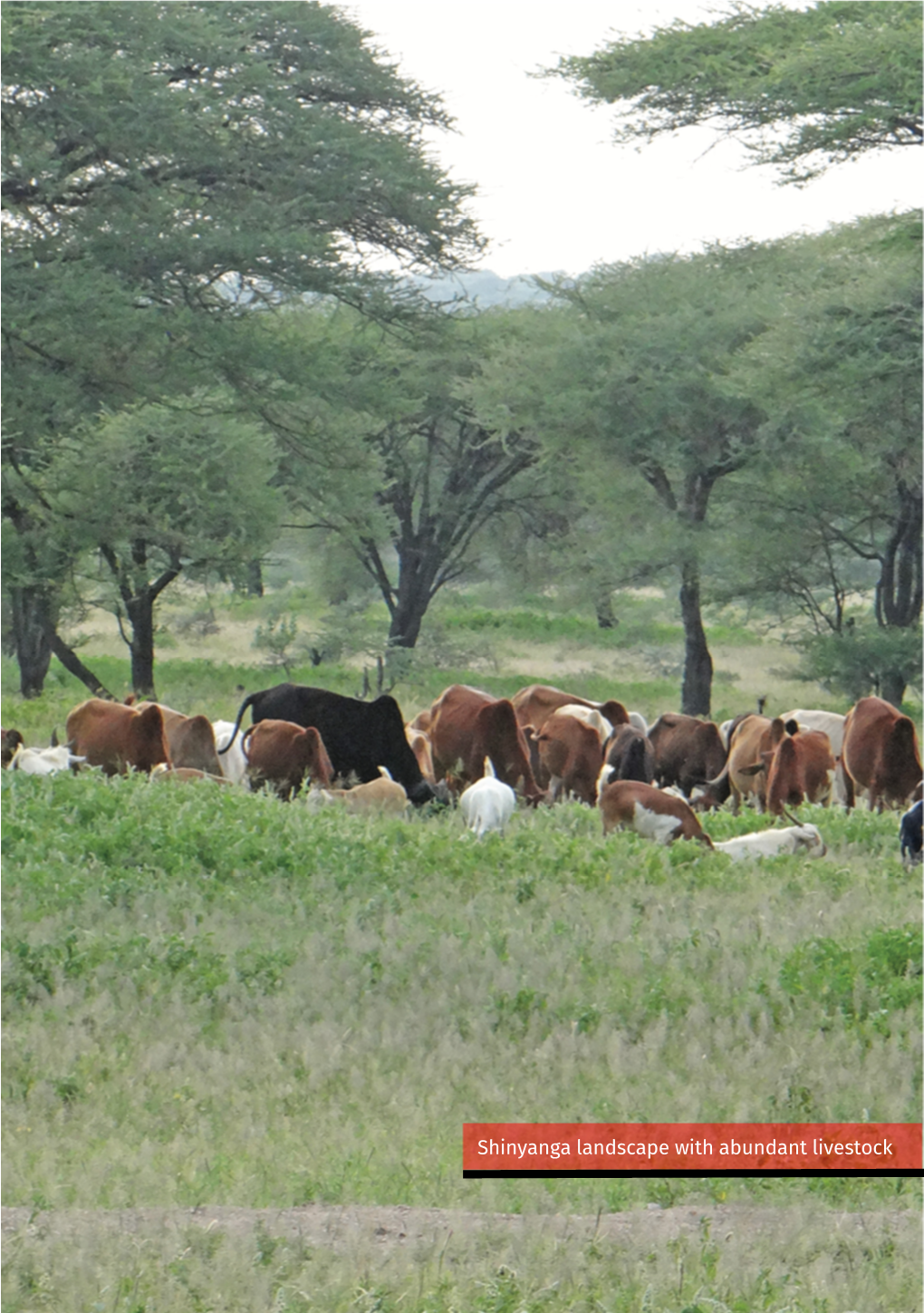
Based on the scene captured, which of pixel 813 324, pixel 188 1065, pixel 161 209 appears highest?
pixel 161 209

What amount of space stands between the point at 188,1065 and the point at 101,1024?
0.78m

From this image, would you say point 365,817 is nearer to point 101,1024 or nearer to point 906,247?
point 101,1024

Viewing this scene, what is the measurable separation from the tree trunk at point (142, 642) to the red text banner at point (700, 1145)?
69.0 ft

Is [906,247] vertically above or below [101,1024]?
above

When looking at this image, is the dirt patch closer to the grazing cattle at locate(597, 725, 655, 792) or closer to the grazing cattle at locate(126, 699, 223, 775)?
the grazing cattle at locate(597, 725, 655, 792)

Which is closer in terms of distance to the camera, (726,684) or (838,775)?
(838,775)

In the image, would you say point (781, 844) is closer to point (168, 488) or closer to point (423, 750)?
point (423, 750)

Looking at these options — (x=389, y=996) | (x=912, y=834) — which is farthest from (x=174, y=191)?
(x=389, y=996)

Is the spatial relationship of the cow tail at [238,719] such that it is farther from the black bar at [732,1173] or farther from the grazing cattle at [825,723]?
the black bar at [732,1173]

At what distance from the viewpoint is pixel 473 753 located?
14.2 m

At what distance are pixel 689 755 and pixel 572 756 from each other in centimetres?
146

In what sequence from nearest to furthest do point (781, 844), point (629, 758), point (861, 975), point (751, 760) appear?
point (861, 975) → point (781, 844) → point (629, 758) → point (751, 760)

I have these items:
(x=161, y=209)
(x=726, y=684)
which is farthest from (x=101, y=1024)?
(x=726, y=684)

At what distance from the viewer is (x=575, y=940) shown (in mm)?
8820
